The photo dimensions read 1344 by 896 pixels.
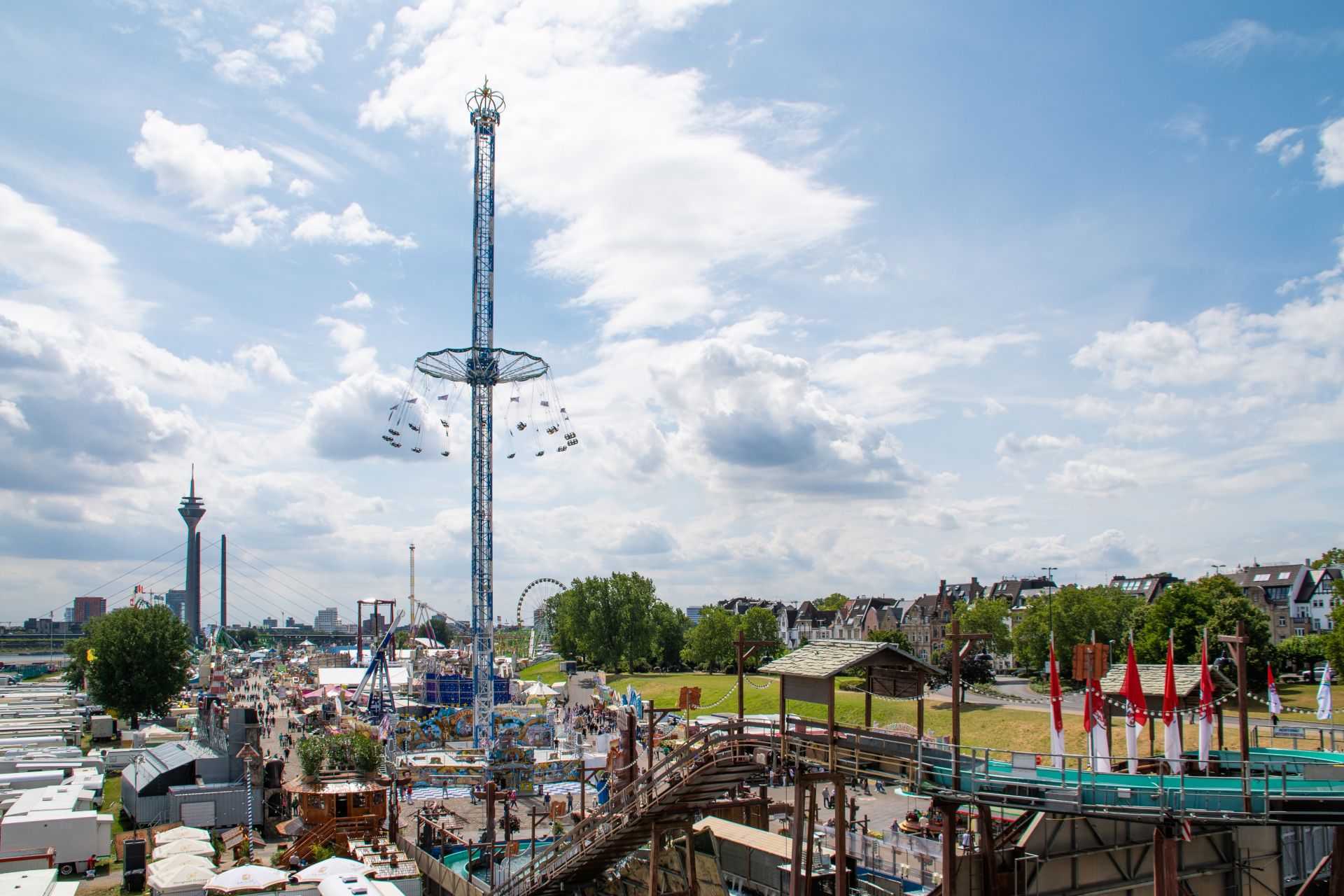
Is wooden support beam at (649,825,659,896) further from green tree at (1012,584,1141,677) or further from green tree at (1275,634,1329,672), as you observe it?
green tree at (1012,584,1141,677)

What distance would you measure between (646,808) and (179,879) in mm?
15576

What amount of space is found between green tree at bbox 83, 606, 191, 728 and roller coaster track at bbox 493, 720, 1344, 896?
61735 mm

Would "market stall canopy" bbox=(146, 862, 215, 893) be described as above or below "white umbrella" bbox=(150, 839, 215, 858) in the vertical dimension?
above

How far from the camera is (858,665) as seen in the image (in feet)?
75.0

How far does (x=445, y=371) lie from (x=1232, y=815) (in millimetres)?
57291

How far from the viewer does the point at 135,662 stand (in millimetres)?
76000

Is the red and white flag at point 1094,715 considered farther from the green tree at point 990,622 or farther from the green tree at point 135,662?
the green tree at point 990,622

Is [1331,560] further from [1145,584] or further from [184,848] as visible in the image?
[184,848]

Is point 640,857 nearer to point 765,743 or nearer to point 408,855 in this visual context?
point 765,743

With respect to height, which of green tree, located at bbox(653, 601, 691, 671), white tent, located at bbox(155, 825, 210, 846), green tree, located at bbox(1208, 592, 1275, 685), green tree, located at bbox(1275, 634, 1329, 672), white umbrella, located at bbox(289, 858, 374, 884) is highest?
green tree, located at bbox(1208, 592, 1275, 685)

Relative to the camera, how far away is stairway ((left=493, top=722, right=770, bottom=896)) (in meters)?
23.5

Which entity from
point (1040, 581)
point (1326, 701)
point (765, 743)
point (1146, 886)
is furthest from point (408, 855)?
point (1040, 581)

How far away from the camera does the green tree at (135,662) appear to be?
247 ft

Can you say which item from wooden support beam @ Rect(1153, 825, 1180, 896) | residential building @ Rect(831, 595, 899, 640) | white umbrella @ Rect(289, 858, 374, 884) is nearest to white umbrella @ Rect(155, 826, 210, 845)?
white umbrella @ Rect(289, 858, 374, 884)
